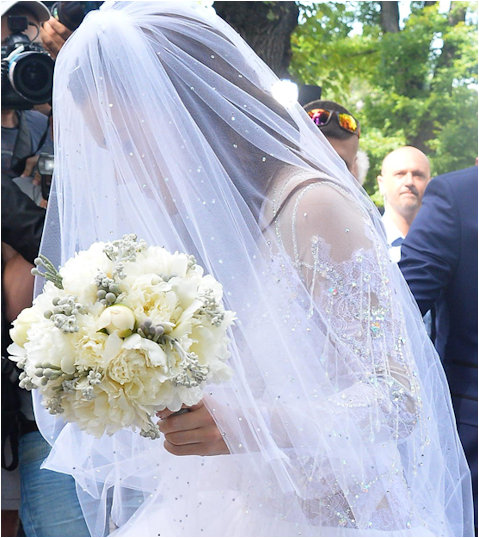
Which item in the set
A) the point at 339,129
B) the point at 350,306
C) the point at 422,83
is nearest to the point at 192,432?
→ the point at 350,306

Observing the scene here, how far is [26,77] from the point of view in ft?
10.1

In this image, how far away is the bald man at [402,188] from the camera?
203 inches

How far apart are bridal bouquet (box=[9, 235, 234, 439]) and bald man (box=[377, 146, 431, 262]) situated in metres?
3.40

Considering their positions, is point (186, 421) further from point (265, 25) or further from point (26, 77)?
point (265, 25)

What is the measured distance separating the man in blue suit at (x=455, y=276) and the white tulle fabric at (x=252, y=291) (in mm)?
779

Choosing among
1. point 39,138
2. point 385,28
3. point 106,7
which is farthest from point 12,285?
point 385,28

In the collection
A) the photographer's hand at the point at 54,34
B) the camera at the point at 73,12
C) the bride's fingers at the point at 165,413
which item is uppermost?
the camera at the point at 73,12

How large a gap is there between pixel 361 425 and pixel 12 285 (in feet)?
5.07

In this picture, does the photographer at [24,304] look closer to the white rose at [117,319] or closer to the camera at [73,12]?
the camera at [73,12]

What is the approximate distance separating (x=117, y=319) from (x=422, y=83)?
51.1 ft

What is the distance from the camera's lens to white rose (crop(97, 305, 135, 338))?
1.54 m

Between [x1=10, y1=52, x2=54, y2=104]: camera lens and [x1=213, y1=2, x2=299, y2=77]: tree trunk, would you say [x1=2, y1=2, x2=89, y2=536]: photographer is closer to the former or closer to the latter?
[x1=10, y1=52, x2=54, y2=104]: camera lens

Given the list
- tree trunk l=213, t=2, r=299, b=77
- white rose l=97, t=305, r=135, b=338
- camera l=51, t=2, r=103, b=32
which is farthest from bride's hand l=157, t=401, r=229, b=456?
tree trunk l=213, t=2, r=299, b=77

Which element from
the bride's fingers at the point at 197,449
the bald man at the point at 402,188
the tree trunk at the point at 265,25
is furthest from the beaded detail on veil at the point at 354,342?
→ the tree trunk at the point at 265,25
